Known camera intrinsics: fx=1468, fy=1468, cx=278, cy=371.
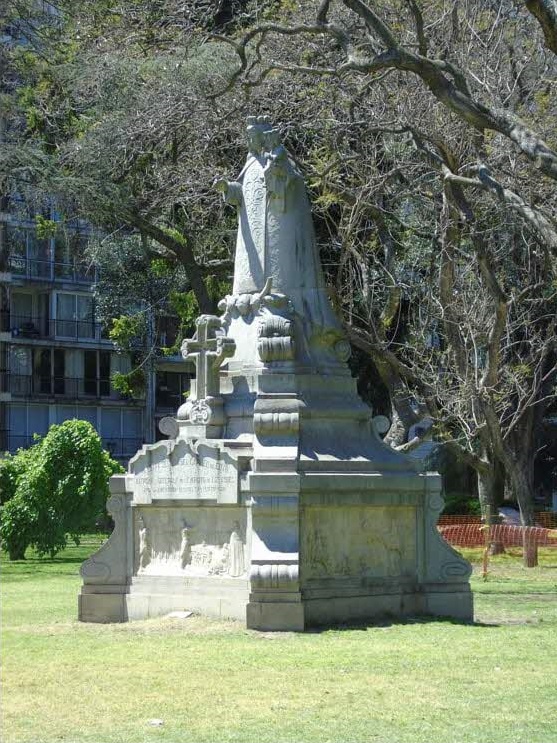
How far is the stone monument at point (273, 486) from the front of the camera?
14953 millimetres

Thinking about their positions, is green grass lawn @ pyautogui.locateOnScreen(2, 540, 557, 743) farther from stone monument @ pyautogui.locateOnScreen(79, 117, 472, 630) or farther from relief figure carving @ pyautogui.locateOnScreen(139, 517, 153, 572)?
relief figure carving @ pyautogui.locateOnScreen(139, 517, 153, 572)

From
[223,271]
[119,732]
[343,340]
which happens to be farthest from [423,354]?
[119,732]

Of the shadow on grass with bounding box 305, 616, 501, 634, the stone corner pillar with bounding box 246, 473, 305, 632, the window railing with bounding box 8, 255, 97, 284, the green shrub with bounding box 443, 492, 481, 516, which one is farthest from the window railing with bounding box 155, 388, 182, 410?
the stone corner pillar with bounding box 246, 473, 305, 632

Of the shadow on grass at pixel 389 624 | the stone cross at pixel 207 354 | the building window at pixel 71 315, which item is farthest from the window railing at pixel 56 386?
the shadow on grass at pixel 389 624

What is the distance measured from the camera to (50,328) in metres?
57.7

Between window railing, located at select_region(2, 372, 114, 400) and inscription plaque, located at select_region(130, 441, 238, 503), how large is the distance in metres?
40.7

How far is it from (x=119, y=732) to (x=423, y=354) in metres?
20.6

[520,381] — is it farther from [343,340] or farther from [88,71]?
[343,340]

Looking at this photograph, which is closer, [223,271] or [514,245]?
[514,245]

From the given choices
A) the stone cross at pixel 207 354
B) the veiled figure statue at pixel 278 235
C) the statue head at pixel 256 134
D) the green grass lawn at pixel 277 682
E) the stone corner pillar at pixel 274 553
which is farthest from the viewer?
the statue head at pixel 256 134

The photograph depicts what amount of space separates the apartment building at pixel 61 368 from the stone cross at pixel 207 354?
126 feet

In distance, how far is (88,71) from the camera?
28.3 m

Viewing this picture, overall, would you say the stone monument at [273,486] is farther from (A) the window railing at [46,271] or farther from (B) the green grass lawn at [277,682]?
(A) the window railing at [46,271]

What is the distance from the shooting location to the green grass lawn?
963cm
